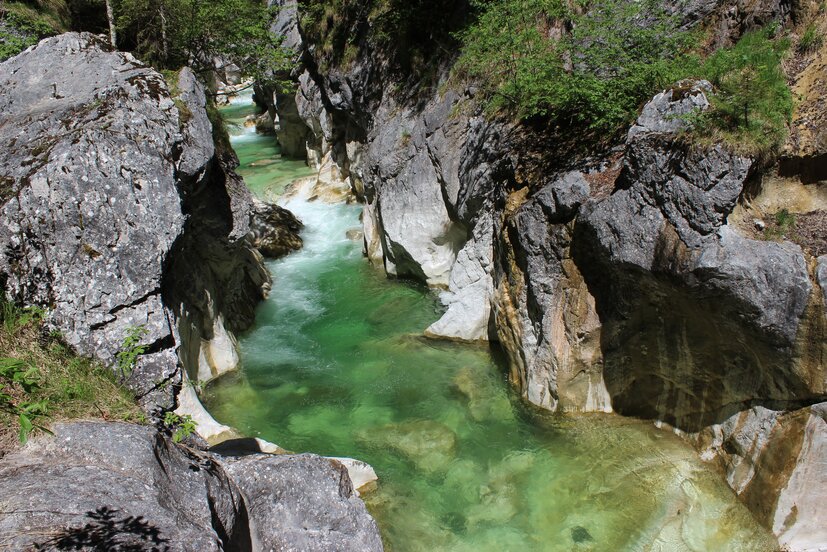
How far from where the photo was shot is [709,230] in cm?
688

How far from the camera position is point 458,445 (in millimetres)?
8461

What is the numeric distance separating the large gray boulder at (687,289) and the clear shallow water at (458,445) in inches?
32.1

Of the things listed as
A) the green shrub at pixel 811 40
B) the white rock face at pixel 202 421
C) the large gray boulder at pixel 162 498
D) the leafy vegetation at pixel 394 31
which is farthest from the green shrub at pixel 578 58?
the white rock face at pixel 202 421

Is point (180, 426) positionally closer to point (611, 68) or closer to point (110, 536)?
point (110, 536)

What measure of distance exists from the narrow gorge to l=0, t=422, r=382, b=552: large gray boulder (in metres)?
0.03

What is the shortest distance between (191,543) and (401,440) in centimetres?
449

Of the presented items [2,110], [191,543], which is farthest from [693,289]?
[2,110]

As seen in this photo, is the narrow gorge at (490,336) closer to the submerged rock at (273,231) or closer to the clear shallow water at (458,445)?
the clear shallow water at (458,445)

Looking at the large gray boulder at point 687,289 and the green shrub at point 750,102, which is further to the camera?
the green shrub at point 750,102

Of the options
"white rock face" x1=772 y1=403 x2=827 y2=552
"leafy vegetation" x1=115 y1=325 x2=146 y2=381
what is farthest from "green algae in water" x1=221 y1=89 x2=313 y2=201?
"white rock face" x1=772 y1=403 x2=827 y2=552

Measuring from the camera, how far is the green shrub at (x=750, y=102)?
6922 mm

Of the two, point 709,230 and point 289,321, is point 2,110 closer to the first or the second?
point 289,321

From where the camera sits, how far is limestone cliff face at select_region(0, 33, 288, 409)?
686cm

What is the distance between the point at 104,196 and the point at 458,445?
6098mm
